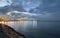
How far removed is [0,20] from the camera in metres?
79.0

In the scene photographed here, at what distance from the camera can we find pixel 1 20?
79.2m

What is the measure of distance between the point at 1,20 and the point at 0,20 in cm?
59
